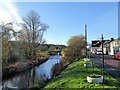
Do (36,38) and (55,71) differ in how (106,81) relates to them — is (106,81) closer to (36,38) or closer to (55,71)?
(55,71)

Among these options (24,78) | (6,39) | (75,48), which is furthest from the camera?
(75,48)

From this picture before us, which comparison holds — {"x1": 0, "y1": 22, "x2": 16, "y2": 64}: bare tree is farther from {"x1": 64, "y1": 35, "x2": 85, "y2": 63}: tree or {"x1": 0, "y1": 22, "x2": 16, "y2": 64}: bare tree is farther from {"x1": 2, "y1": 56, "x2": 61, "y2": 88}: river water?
{"x1": 64, "y1": 35, "x2": 85, "y2": 63}: tree

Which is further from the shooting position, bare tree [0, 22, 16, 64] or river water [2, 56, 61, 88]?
bare tree [0, 22, 16, 64]

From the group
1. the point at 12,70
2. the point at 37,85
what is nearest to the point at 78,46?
the point at 12,70

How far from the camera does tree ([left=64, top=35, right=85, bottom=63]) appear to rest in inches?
1243

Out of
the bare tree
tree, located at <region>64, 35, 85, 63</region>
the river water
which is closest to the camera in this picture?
the river water

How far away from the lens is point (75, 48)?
106 ft

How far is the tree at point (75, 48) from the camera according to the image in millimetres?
31578

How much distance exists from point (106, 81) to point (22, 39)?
72.0ft

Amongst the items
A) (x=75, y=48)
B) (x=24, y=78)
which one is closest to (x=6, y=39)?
(x=24, y=78)

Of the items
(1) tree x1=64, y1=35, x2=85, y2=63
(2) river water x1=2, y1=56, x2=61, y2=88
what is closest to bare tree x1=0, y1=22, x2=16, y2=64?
(2) river water x1=2, y1=56, x2=61, y2=88

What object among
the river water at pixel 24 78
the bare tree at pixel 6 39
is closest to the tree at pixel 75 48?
the river water at pixel 24 78

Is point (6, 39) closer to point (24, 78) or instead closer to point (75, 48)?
point (24, 78)

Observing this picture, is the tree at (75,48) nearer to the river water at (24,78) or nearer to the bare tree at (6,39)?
the river water at (24,78)
